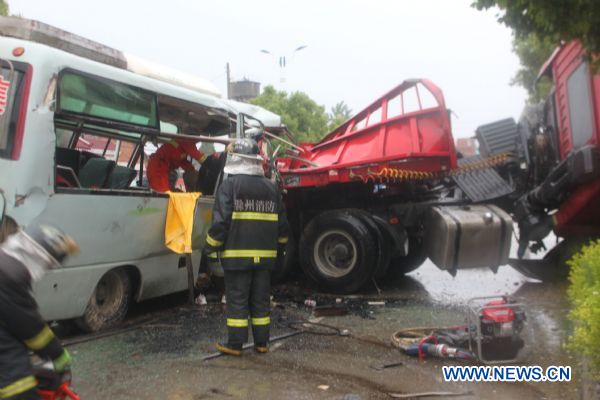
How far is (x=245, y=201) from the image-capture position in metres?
4.68

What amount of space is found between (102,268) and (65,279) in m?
0.42

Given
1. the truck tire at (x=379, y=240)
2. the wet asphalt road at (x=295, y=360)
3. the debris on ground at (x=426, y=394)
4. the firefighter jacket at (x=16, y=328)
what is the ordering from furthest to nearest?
the truck tire at (x=379, y=240)
the wet asphalt road at (x=295, y=360)
the debris on ground at (x=426, y=394)
the firefighter jacket at (x=16, y=328)

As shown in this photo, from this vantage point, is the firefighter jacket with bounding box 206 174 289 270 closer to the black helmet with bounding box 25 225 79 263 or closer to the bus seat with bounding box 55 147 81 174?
the bus seat with bounding box 55 147 81 174

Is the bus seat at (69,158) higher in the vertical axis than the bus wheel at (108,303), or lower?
higher

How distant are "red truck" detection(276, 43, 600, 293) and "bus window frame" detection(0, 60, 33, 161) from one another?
371cm

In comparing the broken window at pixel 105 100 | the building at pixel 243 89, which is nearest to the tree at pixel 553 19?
the broken window at pixel 105 100

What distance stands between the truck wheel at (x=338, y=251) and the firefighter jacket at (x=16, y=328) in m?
4.82

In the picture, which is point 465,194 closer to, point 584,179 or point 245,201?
point 584,179

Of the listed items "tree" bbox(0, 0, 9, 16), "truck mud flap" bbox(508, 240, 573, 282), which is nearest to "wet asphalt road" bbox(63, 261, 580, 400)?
"truck mud flap" bbox(508, 240, 573, 282)

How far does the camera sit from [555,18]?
5148 mm

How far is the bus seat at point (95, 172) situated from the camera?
217 inches

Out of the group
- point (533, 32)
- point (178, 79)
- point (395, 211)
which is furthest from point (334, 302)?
point (533, 32)

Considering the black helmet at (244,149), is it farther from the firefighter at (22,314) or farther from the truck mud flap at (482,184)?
the truck mud flap at (482,184)
